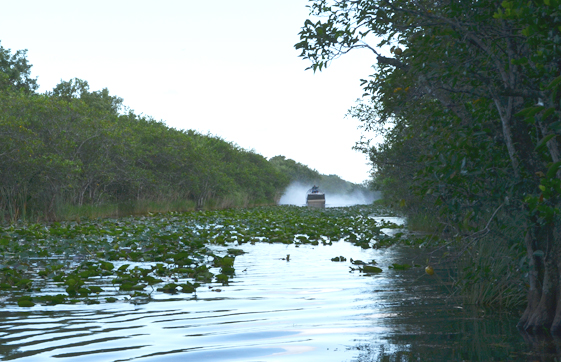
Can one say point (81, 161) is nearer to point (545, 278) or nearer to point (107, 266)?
point (107, 266)

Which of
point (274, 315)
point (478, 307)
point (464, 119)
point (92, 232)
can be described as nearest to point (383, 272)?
point (478, 307)

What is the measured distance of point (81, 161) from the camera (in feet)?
84.0

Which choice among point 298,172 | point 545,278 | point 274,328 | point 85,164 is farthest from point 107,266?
point 298,172

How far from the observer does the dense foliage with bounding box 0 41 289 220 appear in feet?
69.5

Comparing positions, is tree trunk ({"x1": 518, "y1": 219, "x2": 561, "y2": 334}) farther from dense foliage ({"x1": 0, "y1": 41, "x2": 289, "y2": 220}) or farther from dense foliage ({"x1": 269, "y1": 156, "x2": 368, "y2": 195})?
dense foliage ({"x1": 269, "y1": 156, "x2": 368, "y2": 195})

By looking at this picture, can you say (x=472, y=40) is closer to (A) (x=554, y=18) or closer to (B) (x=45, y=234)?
(A) (x=554, y=18)

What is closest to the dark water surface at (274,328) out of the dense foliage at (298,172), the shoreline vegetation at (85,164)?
the shoreline vegetation at (85,164)

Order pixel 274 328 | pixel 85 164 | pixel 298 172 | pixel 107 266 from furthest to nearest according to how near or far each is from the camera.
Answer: pixel 298 172, pixel 85 164, pixel 107 266, pixel 274 328

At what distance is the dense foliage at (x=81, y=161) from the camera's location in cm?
2119

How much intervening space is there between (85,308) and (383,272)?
6.15 meters

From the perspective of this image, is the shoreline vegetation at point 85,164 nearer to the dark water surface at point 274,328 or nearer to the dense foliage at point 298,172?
the dark water surface at point 274,328

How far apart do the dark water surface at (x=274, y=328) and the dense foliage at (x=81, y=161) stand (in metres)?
14.9

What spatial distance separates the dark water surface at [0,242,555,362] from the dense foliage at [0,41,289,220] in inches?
588

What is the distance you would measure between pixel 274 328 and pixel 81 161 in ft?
72.0
